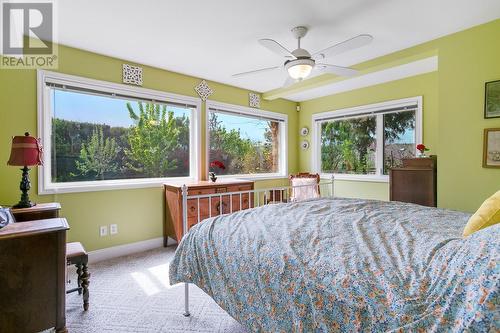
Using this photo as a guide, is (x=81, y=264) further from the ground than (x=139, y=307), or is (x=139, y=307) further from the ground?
(x=81, y=264)

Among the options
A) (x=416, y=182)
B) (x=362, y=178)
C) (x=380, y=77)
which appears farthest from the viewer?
(x=362, y=178)

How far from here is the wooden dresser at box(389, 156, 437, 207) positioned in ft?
9.49

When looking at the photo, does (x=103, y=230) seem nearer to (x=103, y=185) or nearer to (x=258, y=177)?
(x=103, y=185)

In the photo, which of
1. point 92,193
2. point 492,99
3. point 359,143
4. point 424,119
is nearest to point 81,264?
point 92,193

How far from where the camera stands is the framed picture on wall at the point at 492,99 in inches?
93.0

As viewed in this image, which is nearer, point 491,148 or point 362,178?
point 491,148

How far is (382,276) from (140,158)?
10.7ft

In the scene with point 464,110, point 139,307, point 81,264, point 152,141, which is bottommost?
point 139,307

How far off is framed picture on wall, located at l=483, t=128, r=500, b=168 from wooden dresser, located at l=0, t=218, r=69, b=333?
3509 mm

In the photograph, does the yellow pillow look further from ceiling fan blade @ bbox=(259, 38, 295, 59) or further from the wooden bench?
the wooden bench

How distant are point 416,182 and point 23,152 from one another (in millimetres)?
3866

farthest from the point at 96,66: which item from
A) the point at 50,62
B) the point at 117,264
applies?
the point at 117,264

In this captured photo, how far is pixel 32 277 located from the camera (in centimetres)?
158

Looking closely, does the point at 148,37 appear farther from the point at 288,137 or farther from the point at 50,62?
the point at 288,137
